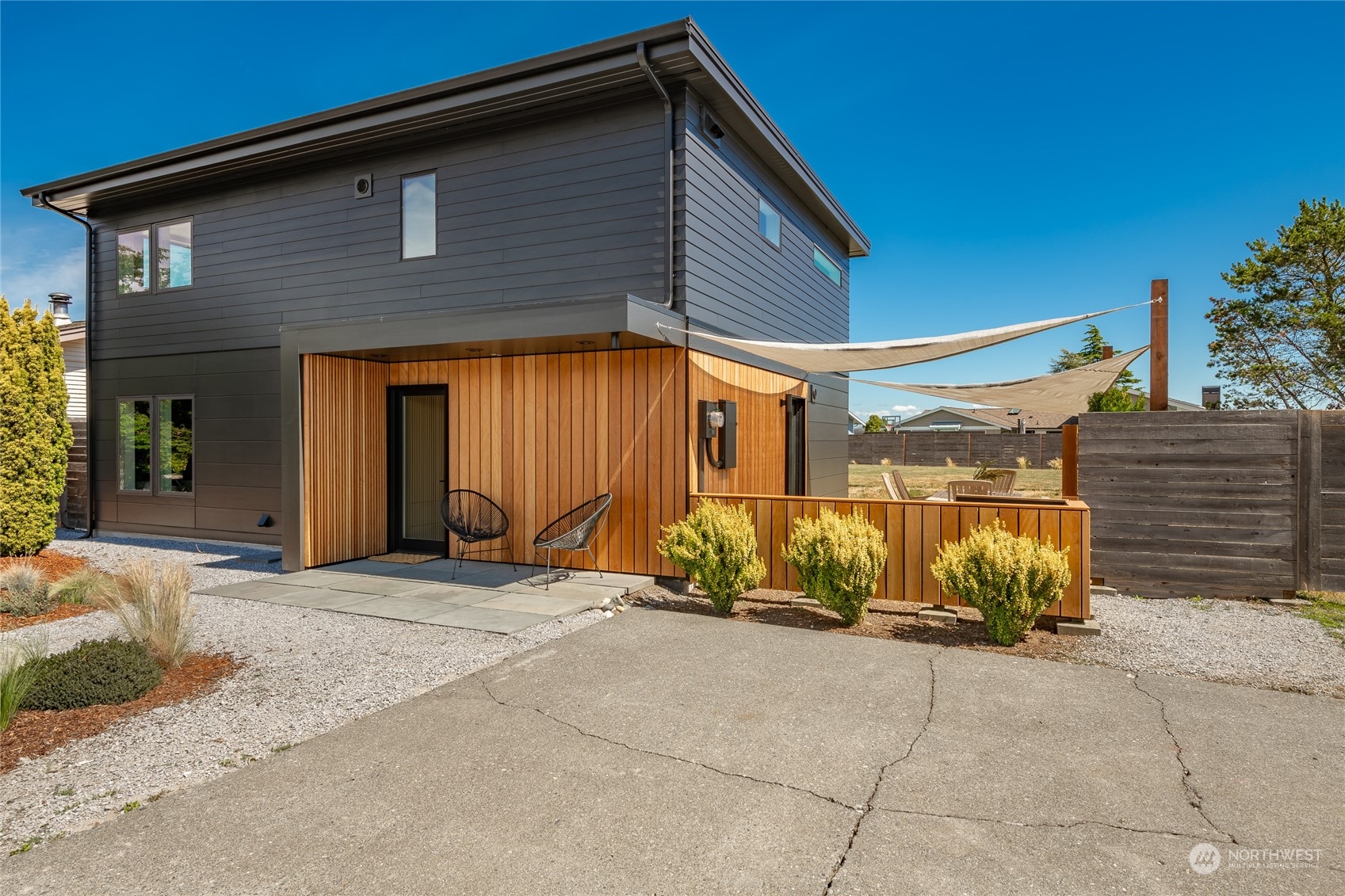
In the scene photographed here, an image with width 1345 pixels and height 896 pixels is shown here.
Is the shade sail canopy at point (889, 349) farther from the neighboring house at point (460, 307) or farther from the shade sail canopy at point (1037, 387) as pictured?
the neighboring house at point (460, 307)

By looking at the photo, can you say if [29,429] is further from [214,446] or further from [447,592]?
[447,592]

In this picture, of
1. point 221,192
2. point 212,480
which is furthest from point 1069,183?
point 212,480

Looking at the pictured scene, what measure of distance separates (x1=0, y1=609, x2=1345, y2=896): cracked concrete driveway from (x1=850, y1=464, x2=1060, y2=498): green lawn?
9581mm

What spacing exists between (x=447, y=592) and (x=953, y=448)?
24.1 m

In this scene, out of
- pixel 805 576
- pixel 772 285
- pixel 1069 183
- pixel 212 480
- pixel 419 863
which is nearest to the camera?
pixel 419 863

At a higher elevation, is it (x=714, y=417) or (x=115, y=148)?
(x=115, y=148)

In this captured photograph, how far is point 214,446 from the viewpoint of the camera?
916 cm

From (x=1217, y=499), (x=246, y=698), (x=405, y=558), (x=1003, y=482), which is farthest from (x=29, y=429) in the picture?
(x=1003, y=482)

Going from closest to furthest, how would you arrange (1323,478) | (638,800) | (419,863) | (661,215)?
(419,863) → (638,800) → (1323,478) → (661,215)

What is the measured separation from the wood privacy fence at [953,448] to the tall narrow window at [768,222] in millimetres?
18697

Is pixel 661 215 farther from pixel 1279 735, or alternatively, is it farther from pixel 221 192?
pixel 221 192

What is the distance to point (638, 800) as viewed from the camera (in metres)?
2.52

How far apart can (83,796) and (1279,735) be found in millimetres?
4968

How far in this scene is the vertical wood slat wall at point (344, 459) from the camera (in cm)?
698
